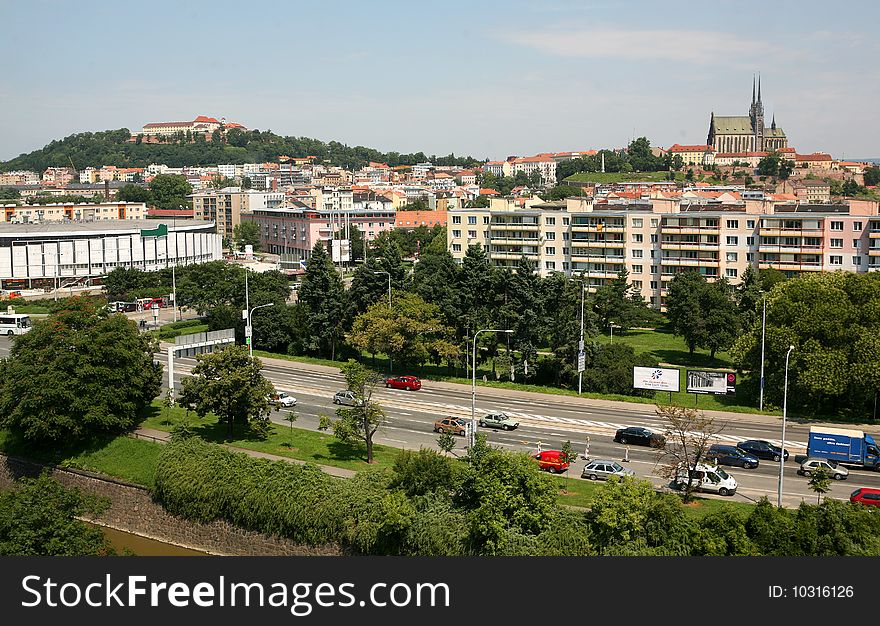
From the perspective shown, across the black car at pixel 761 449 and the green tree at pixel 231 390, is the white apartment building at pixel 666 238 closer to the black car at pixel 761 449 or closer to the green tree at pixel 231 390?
the black car at pixel 761 449

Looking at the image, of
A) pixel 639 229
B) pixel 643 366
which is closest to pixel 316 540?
pixel 643 366

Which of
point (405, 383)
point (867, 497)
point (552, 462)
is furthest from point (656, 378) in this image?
point (867, 497)

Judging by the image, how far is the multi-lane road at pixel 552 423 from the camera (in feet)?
105

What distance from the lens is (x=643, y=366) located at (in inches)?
1848

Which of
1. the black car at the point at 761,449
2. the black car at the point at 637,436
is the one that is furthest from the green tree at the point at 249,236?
the black car at the point at 761,449

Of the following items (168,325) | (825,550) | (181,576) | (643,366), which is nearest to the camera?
(181,576)

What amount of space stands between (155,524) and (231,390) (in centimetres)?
605

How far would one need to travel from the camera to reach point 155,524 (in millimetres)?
33562

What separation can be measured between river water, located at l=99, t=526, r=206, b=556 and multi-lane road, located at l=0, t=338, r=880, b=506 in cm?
866

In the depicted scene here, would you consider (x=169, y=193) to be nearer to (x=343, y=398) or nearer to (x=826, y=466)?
(x=343, y=398)

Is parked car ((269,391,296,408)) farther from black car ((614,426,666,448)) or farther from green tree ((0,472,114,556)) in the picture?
black car ((614,426,666,448))

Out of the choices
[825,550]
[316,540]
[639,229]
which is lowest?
[316,540]

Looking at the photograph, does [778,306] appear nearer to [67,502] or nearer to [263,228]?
[67,502]

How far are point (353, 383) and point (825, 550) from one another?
60.0 ft
